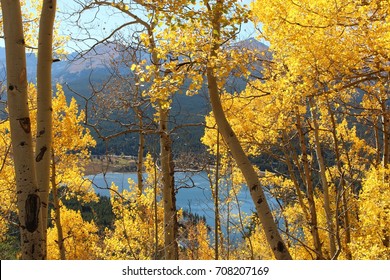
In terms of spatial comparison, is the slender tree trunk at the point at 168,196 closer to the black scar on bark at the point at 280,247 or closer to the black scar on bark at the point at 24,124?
the black scar on bark at the point at 280,247

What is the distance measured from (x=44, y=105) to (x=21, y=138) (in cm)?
51

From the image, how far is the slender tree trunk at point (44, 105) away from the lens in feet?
9.92

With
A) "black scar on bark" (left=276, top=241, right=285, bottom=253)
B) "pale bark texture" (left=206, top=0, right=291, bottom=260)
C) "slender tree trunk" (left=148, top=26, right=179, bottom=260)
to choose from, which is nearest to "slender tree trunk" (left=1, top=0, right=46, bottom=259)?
"pale bark texture" (left=206, top=0, right=291, bottom=260)

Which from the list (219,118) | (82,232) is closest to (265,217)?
(219,118)

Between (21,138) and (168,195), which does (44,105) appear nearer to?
(21,138)

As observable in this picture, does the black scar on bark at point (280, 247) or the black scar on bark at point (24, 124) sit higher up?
the black scar on bark at point (24, 124)

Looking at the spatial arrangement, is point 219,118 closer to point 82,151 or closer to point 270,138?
point 270,138

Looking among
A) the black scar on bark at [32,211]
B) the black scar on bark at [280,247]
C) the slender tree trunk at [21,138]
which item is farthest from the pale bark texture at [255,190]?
the black scar on bark at [32,211]

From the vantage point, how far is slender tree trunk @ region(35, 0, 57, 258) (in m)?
3.02

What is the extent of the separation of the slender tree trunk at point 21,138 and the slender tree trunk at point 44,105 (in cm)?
30

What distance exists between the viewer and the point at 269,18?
554cm

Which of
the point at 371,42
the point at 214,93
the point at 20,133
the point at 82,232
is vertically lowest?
the point at 82,232

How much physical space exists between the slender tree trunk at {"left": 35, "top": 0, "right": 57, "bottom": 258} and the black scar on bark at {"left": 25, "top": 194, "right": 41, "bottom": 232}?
31cm
